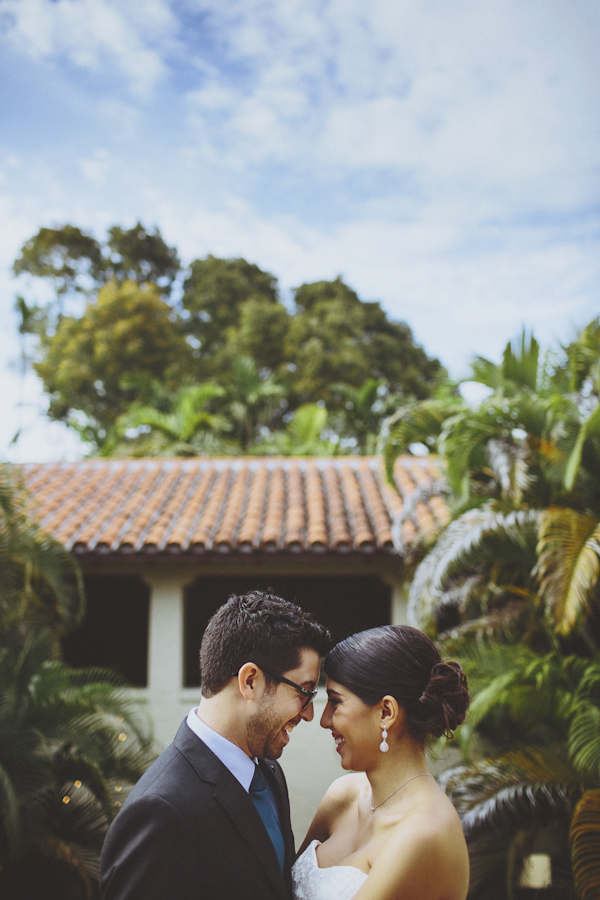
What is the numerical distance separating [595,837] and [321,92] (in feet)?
32.2

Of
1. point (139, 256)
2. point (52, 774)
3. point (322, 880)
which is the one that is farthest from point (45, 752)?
point (139, 256)

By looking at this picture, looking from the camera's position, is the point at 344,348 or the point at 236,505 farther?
the point at 344,348

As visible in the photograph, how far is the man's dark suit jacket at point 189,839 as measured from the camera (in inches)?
72.5

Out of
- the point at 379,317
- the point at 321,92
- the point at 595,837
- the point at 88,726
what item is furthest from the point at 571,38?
the point at 379,317

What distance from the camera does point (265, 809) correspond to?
2.36 metres

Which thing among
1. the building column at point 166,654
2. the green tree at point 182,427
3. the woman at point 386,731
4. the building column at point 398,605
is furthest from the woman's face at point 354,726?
the green tree at point 182,427

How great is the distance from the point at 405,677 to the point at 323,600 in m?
8.58

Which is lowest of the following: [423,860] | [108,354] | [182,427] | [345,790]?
[345,790]

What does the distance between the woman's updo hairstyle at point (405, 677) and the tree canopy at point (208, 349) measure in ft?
48.0

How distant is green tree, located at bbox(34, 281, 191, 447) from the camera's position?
21922 millimetres

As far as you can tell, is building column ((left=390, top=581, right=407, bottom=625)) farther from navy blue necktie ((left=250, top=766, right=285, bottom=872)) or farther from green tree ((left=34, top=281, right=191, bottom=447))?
green tree ((left=34, top=281, right=191, bottom=447))

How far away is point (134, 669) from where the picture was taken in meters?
11.4

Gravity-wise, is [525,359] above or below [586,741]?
above

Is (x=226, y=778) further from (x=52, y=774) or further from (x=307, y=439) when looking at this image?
(x=307, y=439)
